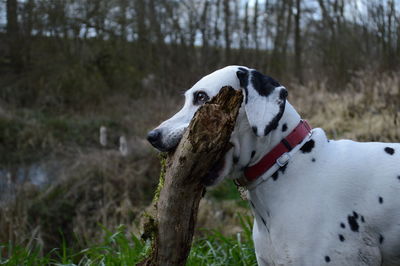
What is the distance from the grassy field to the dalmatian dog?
351 cm

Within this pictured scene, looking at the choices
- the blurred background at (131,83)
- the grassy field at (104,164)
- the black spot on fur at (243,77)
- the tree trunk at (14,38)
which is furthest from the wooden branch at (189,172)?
the tree trunk at (14,38)

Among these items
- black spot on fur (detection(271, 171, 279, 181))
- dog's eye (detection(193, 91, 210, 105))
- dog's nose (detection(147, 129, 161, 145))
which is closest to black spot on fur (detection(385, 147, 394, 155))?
black spot on fur (detection(271, 171, 279, 181))

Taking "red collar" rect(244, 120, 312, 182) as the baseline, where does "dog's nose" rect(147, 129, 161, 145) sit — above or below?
above

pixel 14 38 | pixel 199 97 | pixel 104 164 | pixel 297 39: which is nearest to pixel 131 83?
pixel 14 38

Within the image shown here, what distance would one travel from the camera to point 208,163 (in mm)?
2191

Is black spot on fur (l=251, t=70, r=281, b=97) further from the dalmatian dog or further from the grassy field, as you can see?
the grassy field

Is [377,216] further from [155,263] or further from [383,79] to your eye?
[383,79]

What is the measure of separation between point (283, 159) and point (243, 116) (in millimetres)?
303

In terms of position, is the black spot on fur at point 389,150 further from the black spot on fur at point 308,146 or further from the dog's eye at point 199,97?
the dog's eye at point 199,97

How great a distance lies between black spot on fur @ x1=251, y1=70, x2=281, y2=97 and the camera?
2420 mm

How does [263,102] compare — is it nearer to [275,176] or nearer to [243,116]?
[243,116]

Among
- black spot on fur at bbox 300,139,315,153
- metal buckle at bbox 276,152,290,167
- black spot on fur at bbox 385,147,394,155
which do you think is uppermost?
black spot on fur at bbox 300,139,315,153

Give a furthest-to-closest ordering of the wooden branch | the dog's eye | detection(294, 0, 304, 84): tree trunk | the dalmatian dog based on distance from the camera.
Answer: detection(294, 0, 304, 84): tree trunk, the dog's eye, the dalmatian dog, the wooden branch

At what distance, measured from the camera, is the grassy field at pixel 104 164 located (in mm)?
7324
